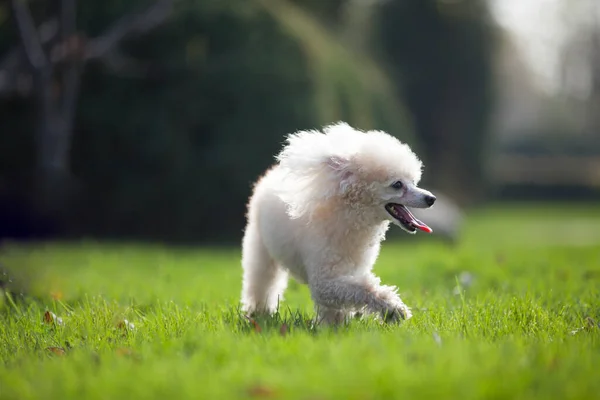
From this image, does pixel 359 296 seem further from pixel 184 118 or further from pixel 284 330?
pixel 184 118

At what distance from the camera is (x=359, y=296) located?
4555 millimetres

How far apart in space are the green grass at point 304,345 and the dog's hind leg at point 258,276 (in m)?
0.14

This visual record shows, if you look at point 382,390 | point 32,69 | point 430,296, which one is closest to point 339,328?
point 382,390

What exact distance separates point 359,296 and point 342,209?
0.65 meters

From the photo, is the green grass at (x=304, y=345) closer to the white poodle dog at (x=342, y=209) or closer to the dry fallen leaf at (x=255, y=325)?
the dry fallen leaf at (x=255, y=325)

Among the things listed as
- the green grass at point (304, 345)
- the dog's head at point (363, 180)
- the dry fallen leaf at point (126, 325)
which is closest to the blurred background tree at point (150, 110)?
the green grass at point (304, 345)

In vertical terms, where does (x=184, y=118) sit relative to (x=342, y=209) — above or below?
above

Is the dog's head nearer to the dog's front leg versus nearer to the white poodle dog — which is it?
the white poodle dog

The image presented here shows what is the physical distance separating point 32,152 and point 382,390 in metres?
13.4

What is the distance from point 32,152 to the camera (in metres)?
15.0

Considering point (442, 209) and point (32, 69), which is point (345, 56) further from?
point (32, 69)

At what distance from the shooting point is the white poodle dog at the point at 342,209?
475 cm

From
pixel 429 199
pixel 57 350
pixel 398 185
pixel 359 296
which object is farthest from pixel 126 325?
pixel 429 199

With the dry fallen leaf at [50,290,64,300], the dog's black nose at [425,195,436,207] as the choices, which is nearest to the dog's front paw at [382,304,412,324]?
the dog's black nose at [425,195,436,207]
